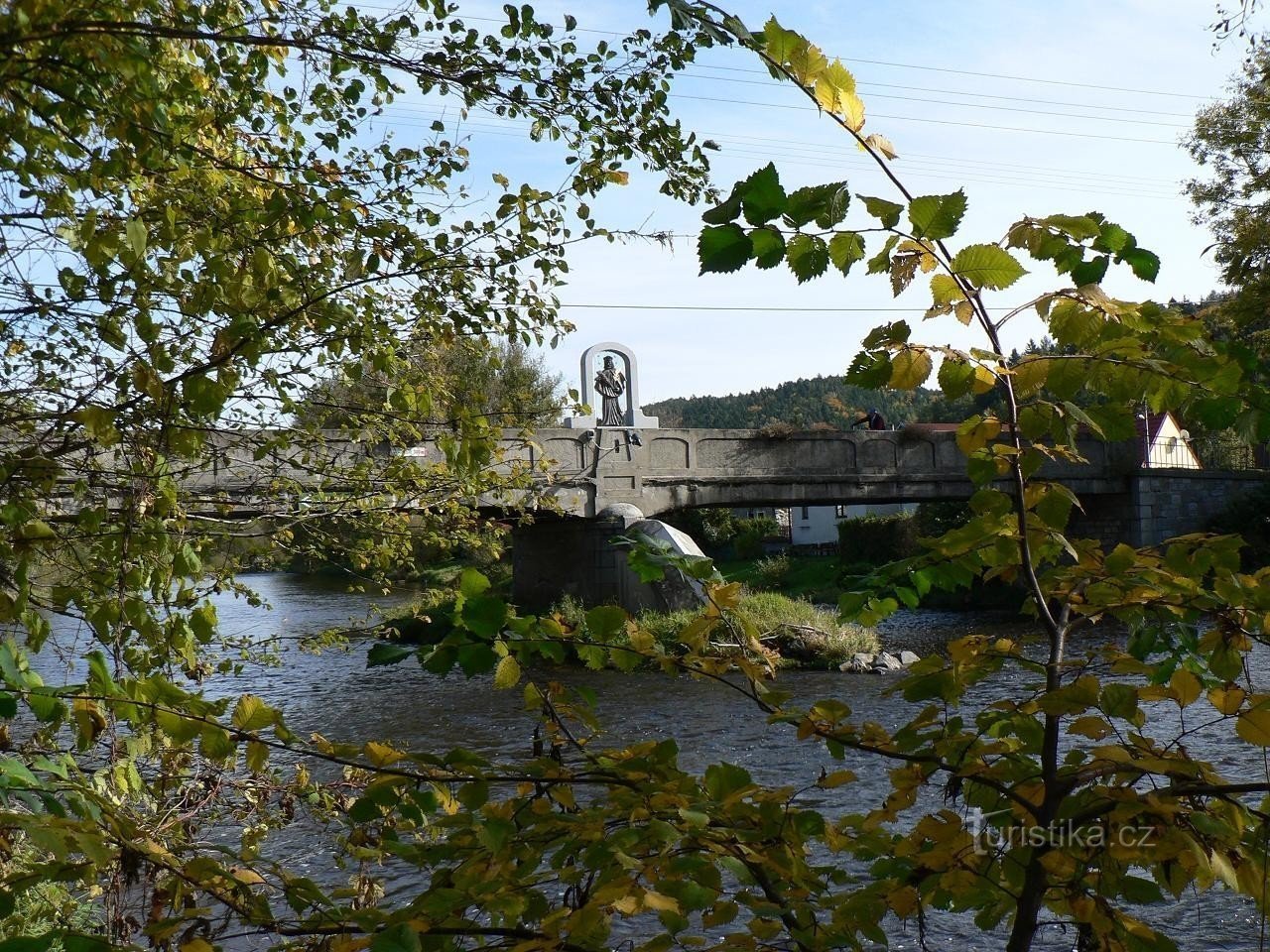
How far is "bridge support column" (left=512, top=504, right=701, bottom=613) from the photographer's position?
21.0 meters

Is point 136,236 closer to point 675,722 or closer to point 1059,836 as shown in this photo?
point 1059,836

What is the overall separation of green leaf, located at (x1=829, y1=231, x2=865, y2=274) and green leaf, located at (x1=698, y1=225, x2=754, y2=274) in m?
0.17

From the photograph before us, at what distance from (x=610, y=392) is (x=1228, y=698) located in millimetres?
21820

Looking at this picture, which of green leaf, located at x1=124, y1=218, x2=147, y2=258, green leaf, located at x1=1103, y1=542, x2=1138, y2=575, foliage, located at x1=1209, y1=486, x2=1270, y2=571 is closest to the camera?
green leaf, located at x1=1103, y1=542, x2=1138, y2=575

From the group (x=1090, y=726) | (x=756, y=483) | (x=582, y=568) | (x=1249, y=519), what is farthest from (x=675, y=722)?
(x=1249, y=519)

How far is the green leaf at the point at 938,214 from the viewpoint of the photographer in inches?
58.8

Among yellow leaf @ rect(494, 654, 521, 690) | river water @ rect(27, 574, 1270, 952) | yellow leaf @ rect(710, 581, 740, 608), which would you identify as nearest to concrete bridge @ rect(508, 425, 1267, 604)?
river water @ rect(27, 574, 1270, 952)

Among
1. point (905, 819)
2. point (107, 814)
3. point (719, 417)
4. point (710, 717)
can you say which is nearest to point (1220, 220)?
point (710, 717)

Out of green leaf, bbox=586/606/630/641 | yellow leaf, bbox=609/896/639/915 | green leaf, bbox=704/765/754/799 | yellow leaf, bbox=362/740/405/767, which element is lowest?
yellow leaf, bbox=609/896/639/915

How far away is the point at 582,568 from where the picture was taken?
23703 millimetres

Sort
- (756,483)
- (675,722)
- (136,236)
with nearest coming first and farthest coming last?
1. (136,236)
2. (675,722)
3. (756,483)

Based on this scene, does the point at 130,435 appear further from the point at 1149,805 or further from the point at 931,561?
the point at 1149,805

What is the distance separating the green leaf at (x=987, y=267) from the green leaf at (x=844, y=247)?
0.51ft

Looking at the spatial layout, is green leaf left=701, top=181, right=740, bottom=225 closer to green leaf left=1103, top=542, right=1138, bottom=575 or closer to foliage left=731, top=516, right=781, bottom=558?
green leaf left=1103, top=542, right=1138, bottom=575
